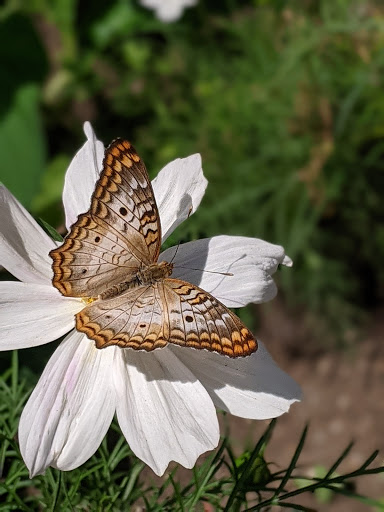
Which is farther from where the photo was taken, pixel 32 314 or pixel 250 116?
pixel 250 116

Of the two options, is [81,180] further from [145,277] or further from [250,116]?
[250,116]

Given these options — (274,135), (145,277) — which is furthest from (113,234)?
(274,135)

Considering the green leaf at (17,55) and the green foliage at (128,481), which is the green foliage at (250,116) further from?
the green foliage at (128,481)

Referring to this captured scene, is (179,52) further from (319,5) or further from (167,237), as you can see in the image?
(167,237)

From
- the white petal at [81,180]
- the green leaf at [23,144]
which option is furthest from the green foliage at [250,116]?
the white petal at [81,180]

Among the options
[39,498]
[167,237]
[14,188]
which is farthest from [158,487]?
[14,188]

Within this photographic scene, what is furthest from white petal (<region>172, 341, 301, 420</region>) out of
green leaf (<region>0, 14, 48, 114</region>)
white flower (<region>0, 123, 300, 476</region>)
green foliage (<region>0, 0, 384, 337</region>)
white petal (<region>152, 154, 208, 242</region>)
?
green leaf (<region>0, 14, 48, 114</region>)
